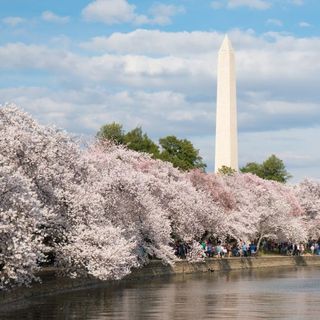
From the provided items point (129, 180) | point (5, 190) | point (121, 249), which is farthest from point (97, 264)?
point (129, 180)

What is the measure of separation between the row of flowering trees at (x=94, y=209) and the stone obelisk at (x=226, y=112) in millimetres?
24614

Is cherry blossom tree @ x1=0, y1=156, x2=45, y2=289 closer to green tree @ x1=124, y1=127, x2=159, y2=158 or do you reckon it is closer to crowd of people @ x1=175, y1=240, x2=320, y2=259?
crowd of people @ x1=175, y1=240, x2=320, y2=259

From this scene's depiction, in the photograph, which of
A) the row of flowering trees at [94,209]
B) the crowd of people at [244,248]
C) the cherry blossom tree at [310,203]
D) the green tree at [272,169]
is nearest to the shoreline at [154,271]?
the row of flowering trees at [94,209]

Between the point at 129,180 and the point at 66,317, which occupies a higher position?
the point at 129,180

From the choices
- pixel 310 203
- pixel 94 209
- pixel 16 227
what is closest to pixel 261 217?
pixel 310 203

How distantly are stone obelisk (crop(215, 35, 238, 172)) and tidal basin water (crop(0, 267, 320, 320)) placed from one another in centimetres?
5242

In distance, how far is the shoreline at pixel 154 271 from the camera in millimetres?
41438

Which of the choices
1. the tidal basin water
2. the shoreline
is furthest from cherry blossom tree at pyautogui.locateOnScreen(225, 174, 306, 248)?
the tidal basin water

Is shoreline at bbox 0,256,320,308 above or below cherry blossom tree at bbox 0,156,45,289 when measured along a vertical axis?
below

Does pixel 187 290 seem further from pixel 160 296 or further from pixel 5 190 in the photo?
pixel 5 190

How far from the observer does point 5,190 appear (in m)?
35.8

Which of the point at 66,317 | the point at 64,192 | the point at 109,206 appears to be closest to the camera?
the point at 66,317

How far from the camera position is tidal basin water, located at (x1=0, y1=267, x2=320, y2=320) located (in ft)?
118

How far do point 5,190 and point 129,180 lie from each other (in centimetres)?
1976
